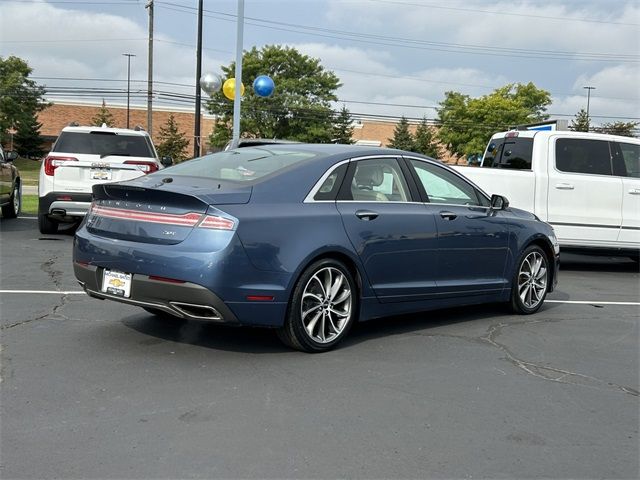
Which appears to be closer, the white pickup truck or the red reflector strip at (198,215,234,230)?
the red reflector strip at (198,215,234,230)

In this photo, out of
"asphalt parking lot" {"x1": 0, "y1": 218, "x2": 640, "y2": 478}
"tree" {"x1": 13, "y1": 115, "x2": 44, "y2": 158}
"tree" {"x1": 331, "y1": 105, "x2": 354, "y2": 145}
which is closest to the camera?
"asphalt parking lot" {"x1": 0, "y1": 218, "x2": 640, "y2": 478}

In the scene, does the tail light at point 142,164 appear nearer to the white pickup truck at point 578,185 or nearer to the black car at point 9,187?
the black car at point 9,187

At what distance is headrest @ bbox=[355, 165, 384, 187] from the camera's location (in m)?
5.64

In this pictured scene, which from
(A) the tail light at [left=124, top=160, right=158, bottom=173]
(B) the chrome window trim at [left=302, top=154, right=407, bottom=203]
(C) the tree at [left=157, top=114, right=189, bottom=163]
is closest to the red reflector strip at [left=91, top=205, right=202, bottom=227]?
(B) the chrome window trim at [left=302, top=154, right=407, bottom=203]

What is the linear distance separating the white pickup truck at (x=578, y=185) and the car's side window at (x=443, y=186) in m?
3.69

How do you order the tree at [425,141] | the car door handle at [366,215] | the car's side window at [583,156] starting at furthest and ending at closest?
the tree at [425,141] < the car's side window at [583,156] < the car door handle at [366,215]

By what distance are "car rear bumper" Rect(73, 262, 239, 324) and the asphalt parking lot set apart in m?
0.36

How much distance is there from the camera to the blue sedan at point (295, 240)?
4.69m

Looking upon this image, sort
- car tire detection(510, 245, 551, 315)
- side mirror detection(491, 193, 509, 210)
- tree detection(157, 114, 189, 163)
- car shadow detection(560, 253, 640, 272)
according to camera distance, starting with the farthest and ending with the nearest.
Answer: tree detection(157, 114, 189, 163) → car shadow detection(560, 253, 640, 272) → car tire detection(510, 245, 551, 315) → side mirror detection(491, 193, 509, 210)

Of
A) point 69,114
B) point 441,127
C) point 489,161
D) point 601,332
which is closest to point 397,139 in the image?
point 441,127

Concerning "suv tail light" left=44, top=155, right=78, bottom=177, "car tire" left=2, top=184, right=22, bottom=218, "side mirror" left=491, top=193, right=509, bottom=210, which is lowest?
"car tire" left=2, top=184, right=22, bottom=218

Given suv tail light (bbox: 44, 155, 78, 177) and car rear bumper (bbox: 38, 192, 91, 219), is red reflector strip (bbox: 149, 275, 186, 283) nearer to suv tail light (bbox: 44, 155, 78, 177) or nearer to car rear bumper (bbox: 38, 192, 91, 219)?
car rear bumper (bbox: 38, 192, 91, 219)

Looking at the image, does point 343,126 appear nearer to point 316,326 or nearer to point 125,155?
point 125,155

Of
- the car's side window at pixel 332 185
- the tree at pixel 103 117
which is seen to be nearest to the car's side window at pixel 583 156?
the car's side window at pixel 332 185
